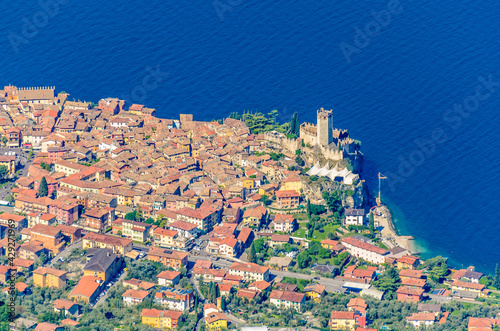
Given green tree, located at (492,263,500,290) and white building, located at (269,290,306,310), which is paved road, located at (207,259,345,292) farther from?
green tree, located at (492,263,500,290)

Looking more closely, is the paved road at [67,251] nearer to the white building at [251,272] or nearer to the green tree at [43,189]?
the green tree at [43,189]

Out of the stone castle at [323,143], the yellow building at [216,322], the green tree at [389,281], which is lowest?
the yellow building at [216,322]

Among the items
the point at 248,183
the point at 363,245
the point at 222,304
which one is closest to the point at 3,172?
the point at 248,183

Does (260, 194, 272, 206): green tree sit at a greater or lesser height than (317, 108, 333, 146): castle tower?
lesser

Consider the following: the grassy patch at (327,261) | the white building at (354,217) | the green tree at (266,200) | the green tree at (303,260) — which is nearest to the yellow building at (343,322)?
the green tree at (303,260)

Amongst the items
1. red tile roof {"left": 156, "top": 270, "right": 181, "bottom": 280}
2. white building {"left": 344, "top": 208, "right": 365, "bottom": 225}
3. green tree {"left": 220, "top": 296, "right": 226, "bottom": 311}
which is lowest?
green tree {"left": 220, "top": 296, "right": 226, "bottom": 311}

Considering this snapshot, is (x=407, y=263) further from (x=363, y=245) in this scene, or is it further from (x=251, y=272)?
(x=251, y=272)

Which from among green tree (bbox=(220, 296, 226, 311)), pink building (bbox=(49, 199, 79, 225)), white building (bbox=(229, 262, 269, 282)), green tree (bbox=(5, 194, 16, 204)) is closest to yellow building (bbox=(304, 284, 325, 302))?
white building (bbox=(229, 262, 269, 282))
